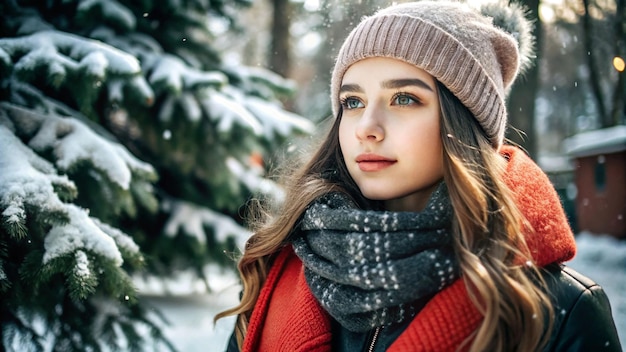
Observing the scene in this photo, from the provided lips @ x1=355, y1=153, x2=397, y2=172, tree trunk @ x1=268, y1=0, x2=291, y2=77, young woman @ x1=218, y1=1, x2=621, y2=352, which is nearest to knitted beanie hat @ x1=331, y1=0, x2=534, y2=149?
young woman @ x1=218, y1=1, x2=621, y2=352

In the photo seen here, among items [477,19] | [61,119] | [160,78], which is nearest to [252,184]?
[160,78]

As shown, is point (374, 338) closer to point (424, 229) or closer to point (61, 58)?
point (424, 229)

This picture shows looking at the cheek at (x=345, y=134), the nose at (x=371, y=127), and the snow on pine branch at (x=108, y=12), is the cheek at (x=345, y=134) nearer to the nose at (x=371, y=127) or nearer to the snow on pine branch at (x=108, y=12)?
the nose at (x=371, y=127)

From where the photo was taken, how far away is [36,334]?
6.84 ft

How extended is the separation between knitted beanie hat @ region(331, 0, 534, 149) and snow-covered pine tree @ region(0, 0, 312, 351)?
3.71ft

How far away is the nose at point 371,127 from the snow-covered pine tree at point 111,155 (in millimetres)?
1015

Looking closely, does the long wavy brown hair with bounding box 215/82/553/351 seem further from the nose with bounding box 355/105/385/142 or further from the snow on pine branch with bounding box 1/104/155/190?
the snow on pine branch with bounding box 1/104/155/190

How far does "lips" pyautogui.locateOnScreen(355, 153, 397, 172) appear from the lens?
157 centimetres

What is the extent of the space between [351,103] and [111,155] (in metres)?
1.12

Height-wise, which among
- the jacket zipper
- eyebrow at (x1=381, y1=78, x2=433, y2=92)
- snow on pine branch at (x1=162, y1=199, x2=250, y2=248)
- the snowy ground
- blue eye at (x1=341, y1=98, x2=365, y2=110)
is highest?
eyebrow at (x1=381, y1=78, x2=433, y2=92)

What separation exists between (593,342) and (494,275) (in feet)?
1.06

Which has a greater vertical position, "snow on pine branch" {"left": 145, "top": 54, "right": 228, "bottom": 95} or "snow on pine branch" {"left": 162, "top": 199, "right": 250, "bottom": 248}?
"snow on pine branch" {"left": 145, "top": 54, "right": 228, "bottom": 95}

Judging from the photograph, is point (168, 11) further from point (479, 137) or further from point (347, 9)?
point (479, 137)

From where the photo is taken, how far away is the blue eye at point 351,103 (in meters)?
1.71
